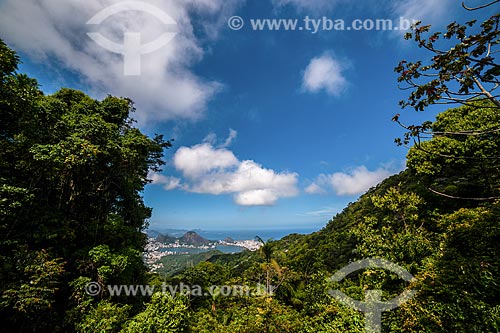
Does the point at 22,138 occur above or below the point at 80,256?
above

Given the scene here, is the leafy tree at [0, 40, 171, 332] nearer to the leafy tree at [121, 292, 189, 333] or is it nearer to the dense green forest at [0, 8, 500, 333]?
the dense green forest at [0, 8, 500, 333]

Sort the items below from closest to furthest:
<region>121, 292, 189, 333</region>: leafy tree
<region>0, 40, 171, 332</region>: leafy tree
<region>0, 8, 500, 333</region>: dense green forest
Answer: <region>0, 8, 500, 333</region>: dense green forest, <region>121, 292, 189, 333</region>: leafy tree, <region>0, 40, 171, 332</region>: leafy tree

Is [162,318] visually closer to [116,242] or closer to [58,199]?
[116,242]

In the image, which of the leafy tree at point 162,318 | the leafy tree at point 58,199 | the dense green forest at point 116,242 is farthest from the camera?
the leafy tree at point 58,199

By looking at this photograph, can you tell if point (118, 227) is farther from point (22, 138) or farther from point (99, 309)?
point (22, 138)

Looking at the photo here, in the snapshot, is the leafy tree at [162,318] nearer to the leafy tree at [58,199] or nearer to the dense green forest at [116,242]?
the dense green forest at [116,242]

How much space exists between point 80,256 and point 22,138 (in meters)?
5.82

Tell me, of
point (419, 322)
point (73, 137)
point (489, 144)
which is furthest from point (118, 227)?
point (489, 144)

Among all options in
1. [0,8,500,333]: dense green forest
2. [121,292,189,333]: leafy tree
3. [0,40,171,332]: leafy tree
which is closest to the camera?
[0,8,500,333]: dense green forest

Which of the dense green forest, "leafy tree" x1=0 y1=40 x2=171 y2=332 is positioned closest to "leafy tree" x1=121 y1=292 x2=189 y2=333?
the dense green forest

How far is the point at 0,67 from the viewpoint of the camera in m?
7.21

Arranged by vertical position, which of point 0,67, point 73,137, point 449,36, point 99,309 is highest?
point 0,67

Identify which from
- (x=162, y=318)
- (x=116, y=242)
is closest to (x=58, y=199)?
(x=116, y=242)

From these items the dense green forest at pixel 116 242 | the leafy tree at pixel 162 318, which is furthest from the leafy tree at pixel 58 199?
the leafy tree at pixel 162 318
